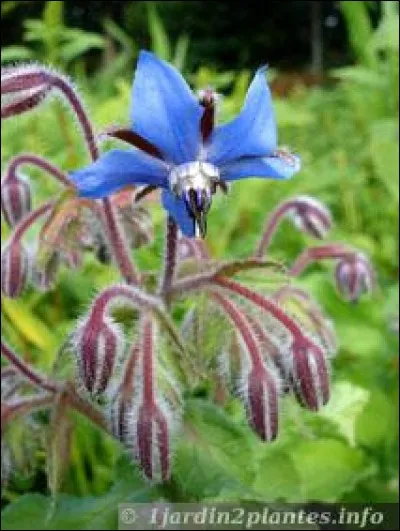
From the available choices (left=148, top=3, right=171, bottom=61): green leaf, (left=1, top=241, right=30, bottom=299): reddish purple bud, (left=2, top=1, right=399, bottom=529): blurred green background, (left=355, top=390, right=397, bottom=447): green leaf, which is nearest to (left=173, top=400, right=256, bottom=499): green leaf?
(left=2, top=1, right=399, bottom=529): blurred green background

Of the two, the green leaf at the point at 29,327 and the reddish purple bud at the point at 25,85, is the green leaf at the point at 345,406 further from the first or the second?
the reddish purple bud at the point at 25,85

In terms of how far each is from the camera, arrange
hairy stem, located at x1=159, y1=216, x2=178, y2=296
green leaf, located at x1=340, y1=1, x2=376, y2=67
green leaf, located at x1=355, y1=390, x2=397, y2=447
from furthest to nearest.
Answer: green leaf, located at x1=340, y1=1, x2=376, y2=67 → green leaf, located at x1=355, y1=390, x2=397, y2=447 → hairy stem, located at x1=159, y1=216, x2=178, y2=296

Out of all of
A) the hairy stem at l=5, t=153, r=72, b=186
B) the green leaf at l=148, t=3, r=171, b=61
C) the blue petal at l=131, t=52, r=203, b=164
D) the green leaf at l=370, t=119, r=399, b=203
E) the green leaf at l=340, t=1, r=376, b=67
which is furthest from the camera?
the green leaf at l=148, t=3, r=171, b=61

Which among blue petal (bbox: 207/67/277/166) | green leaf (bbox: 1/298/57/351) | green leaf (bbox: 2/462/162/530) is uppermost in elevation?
blue petal (bbox: 207/67/277/166)

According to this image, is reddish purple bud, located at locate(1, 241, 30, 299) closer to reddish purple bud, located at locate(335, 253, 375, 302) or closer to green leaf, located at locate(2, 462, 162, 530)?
green leaf, located at locate(2, 462, 162, 530)

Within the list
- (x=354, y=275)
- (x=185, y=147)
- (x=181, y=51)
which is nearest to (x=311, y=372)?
(x=185, y=147)

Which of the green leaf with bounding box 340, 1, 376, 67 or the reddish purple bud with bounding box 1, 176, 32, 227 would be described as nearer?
the reddish purple bud with bounding box 1, 176, 32, 227

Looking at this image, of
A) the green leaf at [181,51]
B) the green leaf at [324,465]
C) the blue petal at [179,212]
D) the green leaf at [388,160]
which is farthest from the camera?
the green leaf at [181,51]

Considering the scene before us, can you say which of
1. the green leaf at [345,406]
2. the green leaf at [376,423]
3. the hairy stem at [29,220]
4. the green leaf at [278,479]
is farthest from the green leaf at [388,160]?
the hairy stem at [29,220]
